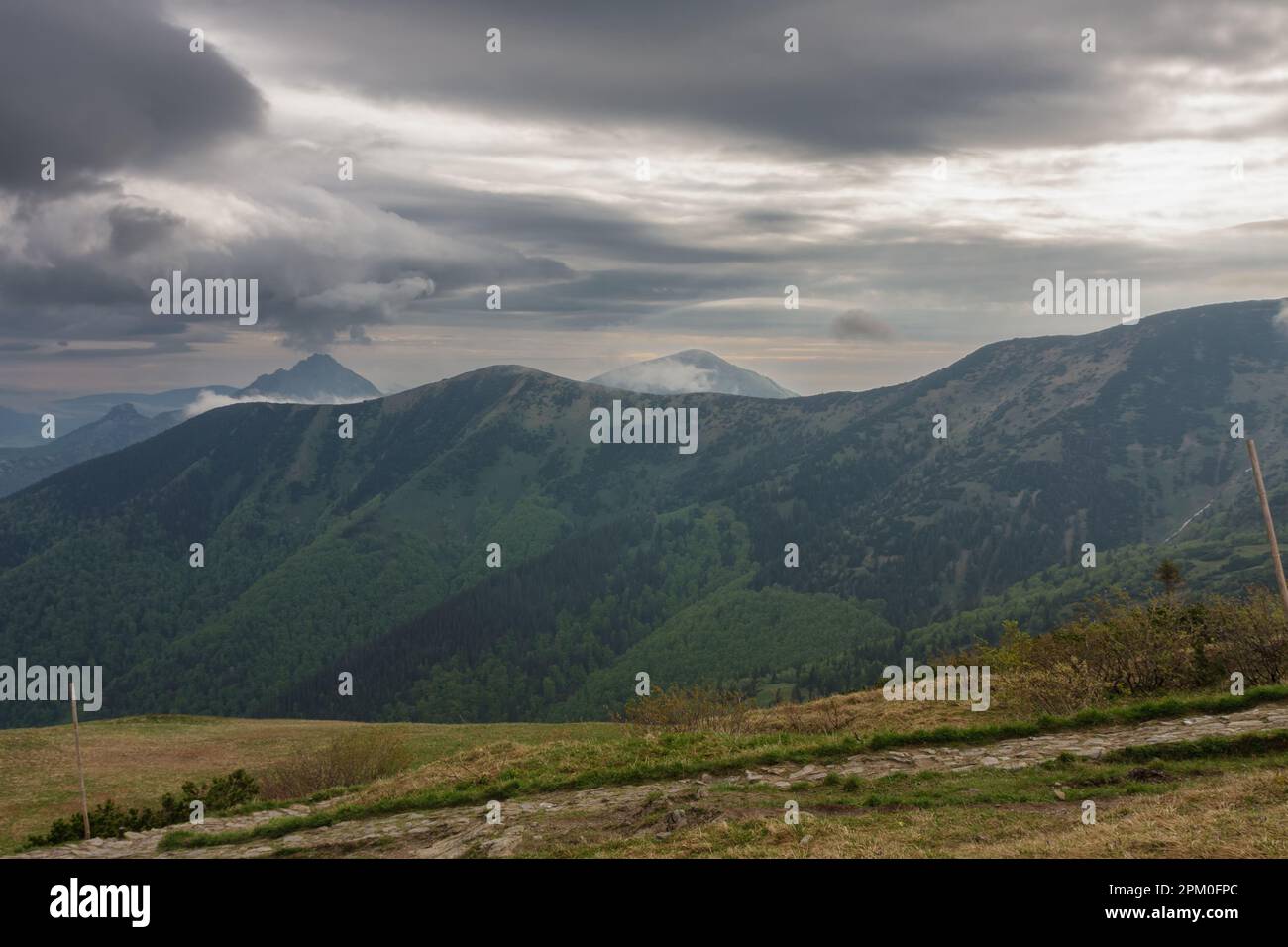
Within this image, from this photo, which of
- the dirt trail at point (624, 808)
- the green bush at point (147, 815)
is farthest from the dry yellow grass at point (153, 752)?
the green bush at point (147, 815)

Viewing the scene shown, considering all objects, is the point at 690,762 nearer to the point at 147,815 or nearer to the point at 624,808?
the point at 624,808

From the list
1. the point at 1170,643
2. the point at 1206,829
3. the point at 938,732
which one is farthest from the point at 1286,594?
the point at 1206,829

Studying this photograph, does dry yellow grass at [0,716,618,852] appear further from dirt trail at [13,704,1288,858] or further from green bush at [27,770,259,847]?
green bush at [27,770,259,847]

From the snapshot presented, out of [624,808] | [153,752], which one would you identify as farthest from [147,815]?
[153,752]

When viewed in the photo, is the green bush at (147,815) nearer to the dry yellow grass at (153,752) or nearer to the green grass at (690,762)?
A: the green grass at (690,762)

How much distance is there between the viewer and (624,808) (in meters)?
21.0

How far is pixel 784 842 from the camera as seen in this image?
16.3 metres

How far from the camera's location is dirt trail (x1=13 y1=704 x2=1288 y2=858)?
19500mm

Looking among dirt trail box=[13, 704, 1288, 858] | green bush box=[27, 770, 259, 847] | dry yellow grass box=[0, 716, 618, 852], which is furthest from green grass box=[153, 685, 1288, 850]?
dry yellow grass box=[0, 716, 618, 852]

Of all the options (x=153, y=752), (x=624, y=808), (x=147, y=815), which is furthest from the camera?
(x=153, y=752)

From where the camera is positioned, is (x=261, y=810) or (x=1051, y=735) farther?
(x=261, y=810)
